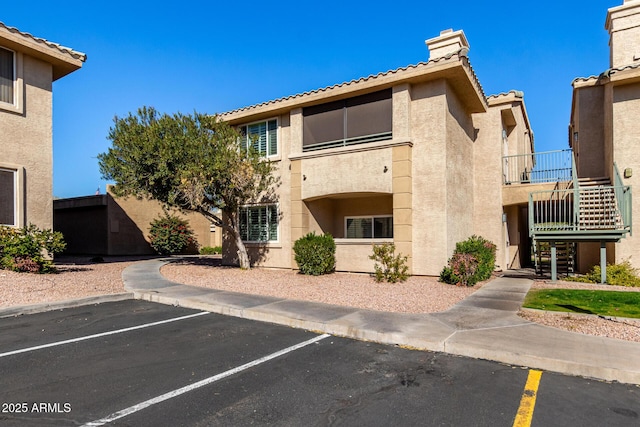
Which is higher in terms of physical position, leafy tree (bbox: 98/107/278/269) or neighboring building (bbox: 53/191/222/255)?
leafy tree (bbox: 98/107/278/269)

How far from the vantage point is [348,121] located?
14172 mm

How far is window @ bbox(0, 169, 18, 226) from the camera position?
43.1ft

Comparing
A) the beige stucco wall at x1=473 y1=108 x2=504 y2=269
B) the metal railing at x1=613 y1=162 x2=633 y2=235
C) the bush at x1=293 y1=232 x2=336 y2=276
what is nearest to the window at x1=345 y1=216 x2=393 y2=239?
the bush at x1=293 y1=232 x2=336 y2=276

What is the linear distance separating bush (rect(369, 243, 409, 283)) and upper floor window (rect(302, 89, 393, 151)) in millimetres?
3926

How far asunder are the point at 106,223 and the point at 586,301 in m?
22.7

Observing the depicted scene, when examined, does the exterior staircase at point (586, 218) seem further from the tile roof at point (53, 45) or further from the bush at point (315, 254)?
the tile roof at point (53, 45)

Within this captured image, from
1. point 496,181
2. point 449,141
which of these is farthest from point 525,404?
point 496,181

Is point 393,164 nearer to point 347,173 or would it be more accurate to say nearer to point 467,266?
point 347,173

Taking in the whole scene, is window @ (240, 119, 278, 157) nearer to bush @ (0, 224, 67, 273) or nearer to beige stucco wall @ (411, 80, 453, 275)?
beige stucco wall @ (411, 80, 453, 275)

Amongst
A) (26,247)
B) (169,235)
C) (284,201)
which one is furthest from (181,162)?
(169,235)

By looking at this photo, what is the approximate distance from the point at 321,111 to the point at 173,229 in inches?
510

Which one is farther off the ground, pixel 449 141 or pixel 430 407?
pixel 449 141

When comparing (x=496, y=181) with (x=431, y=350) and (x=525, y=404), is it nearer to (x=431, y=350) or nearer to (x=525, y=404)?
(x=431, y=350)

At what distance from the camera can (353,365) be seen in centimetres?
510
